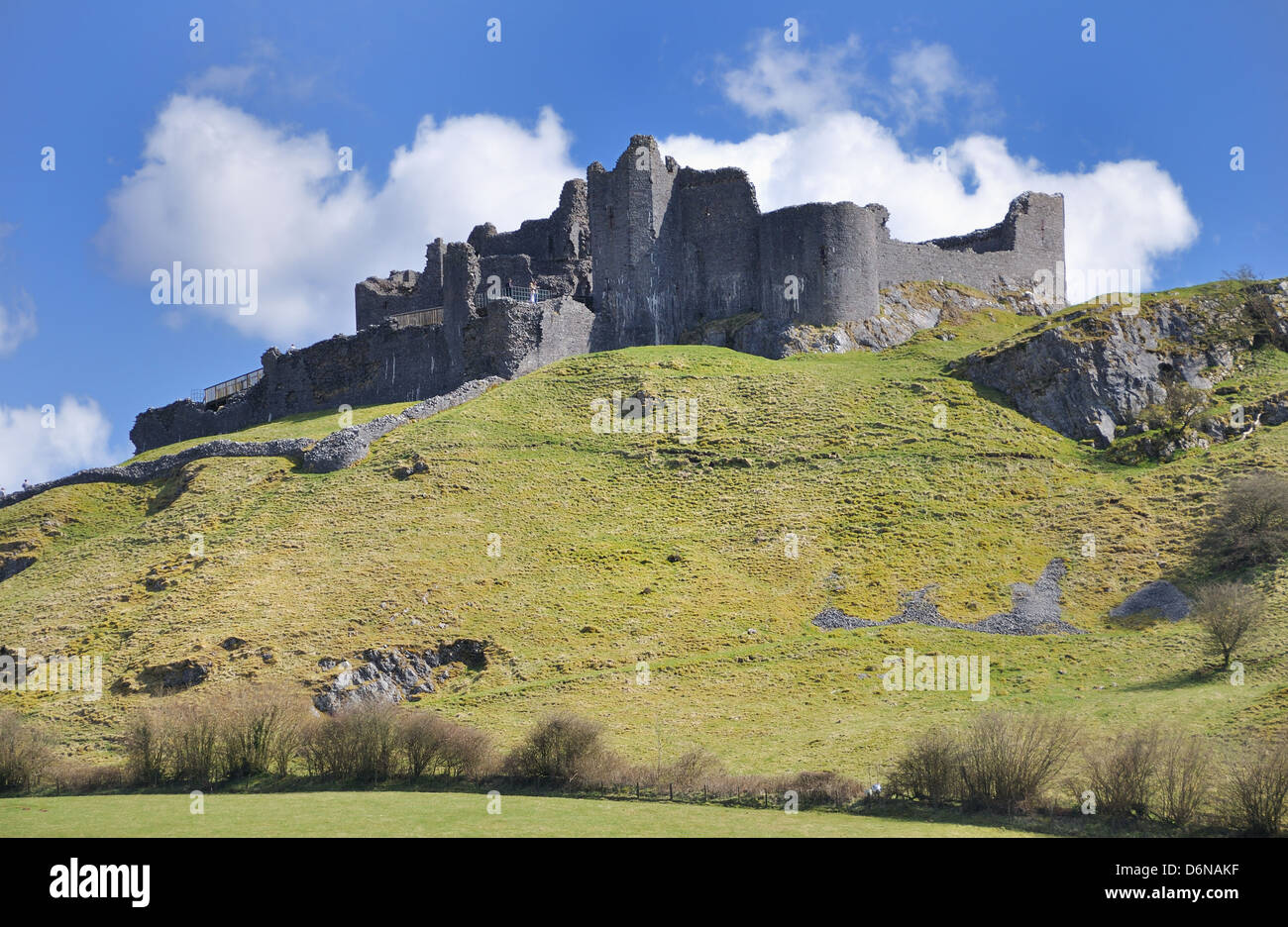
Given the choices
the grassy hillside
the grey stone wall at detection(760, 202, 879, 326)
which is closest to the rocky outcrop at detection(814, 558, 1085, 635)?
the grassy hillside

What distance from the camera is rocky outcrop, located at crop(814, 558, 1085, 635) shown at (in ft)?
129

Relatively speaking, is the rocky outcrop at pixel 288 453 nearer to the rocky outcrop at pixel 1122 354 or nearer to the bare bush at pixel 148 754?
the bare bush at pixel 148 754

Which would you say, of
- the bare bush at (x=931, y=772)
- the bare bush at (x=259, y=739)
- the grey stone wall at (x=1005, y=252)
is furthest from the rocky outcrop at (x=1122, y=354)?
the bare bush at (x=259, y=739)

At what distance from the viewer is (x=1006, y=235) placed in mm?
75375

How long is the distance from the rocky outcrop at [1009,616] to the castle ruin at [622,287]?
25.3 meters

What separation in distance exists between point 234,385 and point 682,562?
39465 millimetres

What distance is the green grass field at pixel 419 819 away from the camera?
2200cm

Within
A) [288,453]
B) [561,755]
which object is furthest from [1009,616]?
[288,453]

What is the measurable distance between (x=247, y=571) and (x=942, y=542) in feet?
80.8

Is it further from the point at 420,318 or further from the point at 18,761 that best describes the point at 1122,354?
the point at 18,761

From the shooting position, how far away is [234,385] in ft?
243

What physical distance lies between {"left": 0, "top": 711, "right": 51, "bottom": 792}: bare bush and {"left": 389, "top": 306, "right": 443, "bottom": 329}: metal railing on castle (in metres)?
40.4

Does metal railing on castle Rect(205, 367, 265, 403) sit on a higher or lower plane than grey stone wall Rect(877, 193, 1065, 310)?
lower

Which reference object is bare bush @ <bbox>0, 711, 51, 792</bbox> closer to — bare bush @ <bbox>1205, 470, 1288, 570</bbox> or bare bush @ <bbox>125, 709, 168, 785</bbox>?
bare bush @ <bbox>125, 709, 168, 785</bbox>
